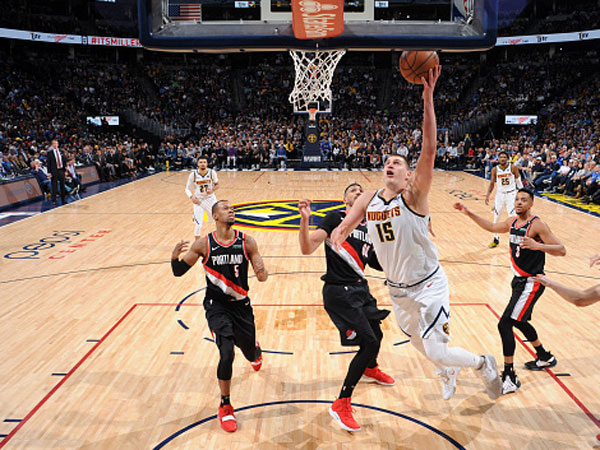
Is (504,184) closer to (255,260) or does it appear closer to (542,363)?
(542,363)

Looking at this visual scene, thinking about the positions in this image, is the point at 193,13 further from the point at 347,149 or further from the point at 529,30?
the point at 529,30

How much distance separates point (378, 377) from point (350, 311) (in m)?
0.85

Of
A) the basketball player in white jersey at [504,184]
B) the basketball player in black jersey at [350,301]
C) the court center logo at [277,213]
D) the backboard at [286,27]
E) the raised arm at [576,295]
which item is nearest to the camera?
the raised arm at [576,295]

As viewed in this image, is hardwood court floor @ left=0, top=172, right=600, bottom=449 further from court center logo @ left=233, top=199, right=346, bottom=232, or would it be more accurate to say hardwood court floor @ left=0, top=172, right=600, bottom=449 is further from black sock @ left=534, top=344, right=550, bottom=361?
court center logo @ left=233, top=199, right=346, bottom=232

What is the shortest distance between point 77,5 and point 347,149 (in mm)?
22135

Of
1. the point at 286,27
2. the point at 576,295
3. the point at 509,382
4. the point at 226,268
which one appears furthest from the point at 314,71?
the point at 576,295

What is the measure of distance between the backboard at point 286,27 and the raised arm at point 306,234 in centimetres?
819

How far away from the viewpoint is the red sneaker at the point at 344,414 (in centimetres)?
407

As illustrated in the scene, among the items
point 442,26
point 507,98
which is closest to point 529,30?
point 507,98

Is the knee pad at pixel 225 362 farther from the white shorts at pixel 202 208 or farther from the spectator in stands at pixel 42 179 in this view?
the spectator in stands at pixel 42 179

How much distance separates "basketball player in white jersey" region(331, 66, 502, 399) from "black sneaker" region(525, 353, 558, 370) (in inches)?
54.3

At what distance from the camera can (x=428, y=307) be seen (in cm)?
388

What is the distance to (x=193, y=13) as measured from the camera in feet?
37.7

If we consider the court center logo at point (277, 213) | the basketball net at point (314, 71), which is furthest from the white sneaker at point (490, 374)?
the basketball net at point (314, 71)
